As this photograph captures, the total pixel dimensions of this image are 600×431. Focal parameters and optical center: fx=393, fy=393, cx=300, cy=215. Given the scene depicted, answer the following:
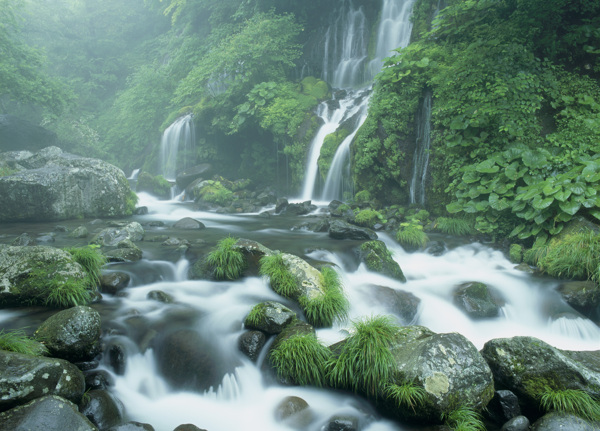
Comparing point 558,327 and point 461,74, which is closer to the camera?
point 558,327

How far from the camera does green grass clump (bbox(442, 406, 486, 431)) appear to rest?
142 inches

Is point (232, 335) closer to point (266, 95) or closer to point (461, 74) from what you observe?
point (461, 74)

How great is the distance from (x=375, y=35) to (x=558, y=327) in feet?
56.8

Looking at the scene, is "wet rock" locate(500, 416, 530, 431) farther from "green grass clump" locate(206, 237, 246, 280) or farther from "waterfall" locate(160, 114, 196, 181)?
"waterfall" locate(160, 114, 196, 181)

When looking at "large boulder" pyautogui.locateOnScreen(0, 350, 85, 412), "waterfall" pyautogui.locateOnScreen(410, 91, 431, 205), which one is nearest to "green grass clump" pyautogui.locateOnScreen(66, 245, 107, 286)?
"large boulder" pyautogui.locateOnScreen(0, 350, 85, 412)

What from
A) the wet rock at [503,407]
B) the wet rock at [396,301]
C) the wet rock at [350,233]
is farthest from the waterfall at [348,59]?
the wet rock at [503,407]

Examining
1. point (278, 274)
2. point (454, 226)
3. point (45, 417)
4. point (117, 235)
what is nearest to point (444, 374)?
point (278, 274)

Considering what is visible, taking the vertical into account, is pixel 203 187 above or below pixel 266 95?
below

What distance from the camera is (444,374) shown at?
12.6ft

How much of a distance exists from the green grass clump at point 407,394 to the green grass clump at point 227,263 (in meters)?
3.51

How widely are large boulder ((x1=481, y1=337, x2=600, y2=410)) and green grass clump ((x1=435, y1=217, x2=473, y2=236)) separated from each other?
205 inches

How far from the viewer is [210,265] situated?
22.8ft

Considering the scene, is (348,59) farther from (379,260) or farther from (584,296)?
(584,296)

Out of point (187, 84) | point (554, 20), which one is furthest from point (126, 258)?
point (187, 84)
